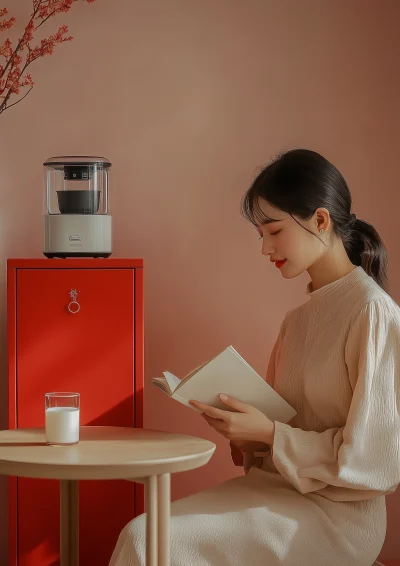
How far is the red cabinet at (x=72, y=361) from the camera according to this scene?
7.97 feet

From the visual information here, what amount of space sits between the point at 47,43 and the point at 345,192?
1045 millimetres

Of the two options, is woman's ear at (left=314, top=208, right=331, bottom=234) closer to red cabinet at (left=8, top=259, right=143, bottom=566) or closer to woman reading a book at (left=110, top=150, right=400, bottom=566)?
woman reading a book at (left=110, top=150, right=400, bottom=566)

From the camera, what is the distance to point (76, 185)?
2787 mm

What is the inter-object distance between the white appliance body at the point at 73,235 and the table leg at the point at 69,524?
0.68m

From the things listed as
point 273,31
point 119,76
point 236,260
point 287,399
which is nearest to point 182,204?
point 236,260

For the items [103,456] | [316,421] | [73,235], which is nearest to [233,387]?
[316,421]

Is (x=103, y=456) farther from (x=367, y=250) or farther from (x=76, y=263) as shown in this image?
(x=367, y=250)

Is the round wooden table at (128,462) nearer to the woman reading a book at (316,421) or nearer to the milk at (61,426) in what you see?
the milk at (61,426)

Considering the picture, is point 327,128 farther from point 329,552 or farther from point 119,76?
point 329,552

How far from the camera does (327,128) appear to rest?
2977mm

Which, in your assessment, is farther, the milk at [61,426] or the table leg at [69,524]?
the table leg at [69,524]

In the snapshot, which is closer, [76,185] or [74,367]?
[74,367]

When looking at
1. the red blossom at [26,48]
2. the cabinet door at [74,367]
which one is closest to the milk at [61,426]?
the cabinet door at [74,367]

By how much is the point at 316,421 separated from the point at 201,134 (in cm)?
118
